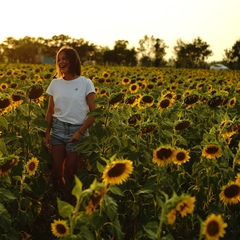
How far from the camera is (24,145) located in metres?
3.98

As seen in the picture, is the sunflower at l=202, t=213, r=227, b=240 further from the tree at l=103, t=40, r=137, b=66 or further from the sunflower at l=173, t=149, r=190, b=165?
the tree at l=103, t=40, r=137, b=66

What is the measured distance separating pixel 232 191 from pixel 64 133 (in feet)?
6.25

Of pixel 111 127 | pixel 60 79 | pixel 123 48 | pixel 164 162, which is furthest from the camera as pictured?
pixel 123 48

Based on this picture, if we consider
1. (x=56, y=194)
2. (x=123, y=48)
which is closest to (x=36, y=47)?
(x=123, y=48)

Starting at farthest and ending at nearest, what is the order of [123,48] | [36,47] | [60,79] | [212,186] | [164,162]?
[36,47] → [123,48] → [60,79] → [212,186] → [164,162]

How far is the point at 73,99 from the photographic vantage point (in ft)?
13.6

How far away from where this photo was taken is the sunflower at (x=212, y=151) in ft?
10.9

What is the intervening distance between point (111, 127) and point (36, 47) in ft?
234

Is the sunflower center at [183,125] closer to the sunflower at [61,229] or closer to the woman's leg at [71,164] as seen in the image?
the woman's leg at [71,164]

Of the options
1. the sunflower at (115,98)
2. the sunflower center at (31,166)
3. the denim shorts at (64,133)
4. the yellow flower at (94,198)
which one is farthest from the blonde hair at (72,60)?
the yellow flower at (94,198)

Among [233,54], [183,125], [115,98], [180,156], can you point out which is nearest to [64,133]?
[115,98]

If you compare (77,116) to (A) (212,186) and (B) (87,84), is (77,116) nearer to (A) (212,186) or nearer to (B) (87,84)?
(B) (87,84)

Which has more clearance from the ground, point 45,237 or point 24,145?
point 24,145

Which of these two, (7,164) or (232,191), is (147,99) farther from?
(7,164)
